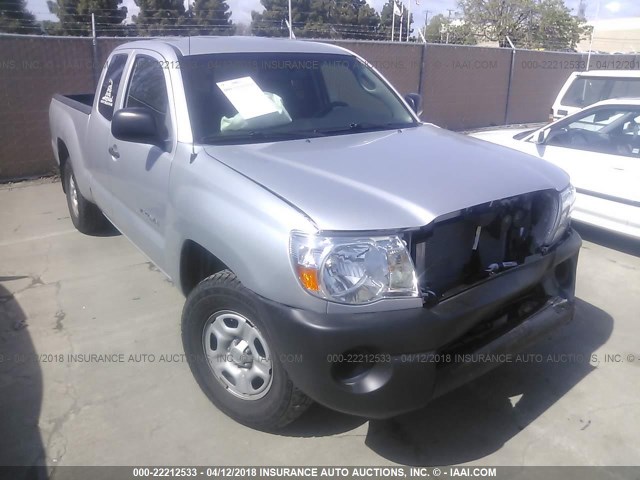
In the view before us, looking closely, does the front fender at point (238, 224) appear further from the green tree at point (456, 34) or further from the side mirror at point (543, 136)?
the green tree at point (456, 34)

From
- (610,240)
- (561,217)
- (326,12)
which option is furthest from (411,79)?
(326,12)

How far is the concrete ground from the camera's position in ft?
9.14

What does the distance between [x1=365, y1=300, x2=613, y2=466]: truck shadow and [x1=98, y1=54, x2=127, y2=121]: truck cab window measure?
122 inches

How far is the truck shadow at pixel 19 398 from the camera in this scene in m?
2.73

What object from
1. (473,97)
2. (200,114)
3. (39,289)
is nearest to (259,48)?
(200,114)

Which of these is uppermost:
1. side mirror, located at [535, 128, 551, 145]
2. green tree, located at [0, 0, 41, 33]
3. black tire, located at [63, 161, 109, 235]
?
green tree, located at [0, 0, 41, 33]

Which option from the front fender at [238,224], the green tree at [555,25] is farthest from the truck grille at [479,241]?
the green tree at [555,25]

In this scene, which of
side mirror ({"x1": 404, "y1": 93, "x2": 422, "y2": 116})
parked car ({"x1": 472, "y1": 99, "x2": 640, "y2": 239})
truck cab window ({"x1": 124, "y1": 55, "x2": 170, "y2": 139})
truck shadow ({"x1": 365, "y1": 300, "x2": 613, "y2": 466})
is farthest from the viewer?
parked car ({"x1": 472, "y1": 99, "x2": 640, "y2": 239})

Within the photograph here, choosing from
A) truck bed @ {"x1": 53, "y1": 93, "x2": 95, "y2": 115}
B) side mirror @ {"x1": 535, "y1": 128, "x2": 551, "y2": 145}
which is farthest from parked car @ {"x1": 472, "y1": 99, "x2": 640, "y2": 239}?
truck bed @ {"x1": 53, "y1": 93, "x2": 95, "y2": 115}

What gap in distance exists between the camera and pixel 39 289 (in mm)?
4547

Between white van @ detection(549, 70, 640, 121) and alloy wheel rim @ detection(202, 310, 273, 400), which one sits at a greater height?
white van @ detection(549, 70, 640, 121)

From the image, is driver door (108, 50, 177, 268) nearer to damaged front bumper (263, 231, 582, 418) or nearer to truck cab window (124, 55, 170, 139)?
truck cab window (124, 55, 170, 139)

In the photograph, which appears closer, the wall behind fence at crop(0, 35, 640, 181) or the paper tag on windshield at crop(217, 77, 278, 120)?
the paper tag on windshield at crop(217, 77, 278, 120)

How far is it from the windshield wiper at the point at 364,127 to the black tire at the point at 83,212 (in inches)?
114
